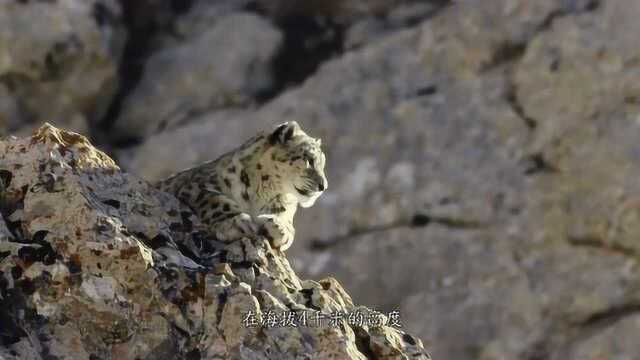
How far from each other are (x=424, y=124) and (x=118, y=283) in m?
12.0

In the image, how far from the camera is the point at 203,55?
71.5 feet

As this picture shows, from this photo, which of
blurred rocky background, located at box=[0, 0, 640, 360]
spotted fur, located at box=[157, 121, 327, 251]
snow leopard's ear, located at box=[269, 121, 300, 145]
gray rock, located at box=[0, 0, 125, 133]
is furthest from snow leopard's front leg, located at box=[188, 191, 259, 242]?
gray rock, located at box=[0, 0, 125, 133]

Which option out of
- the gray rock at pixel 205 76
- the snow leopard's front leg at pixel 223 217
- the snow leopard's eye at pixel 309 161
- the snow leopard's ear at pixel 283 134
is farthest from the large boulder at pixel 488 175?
the snow leopard's front leg at pixel 223 217

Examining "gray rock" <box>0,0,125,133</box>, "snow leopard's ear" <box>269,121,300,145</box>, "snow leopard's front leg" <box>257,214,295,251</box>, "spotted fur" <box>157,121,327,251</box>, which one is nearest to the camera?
"snow leopard's front leg" <box>257,214,295,251</box>

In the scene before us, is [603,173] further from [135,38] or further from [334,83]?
[135,38]

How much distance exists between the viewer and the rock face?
309 inches

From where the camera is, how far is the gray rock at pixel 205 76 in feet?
70.4

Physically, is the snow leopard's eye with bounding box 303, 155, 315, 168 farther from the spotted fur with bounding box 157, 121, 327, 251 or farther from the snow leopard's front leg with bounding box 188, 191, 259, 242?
the snow leopard's front leg with bounding box 188, 191, 259, 242

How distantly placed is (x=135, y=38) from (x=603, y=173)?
23.0ft

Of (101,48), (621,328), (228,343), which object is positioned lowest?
(228,343)

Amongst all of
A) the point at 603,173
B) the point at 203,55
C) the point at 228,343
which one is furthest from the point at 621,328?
the point at 228,343

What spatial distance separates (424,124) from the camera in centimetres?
1978

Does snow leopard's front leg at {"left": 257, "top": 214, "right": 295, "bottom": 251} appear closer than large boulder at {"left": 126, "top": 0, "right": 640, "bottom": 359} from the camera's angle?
Yes

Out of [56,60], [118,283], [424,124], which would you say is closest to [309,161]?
[118,283]
